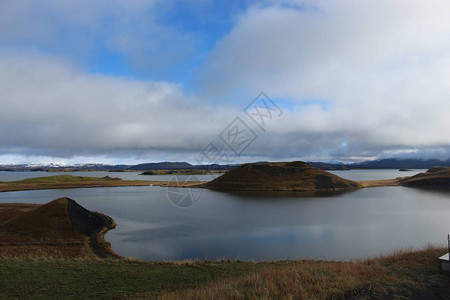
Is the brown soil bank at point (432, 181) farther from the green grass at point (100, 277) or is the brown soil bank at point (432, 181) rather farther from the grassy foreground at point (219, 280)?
the green grass at point (100, 277)

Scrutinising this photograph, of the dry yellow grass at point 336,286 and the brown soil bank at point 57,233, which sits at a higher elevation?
the dry yellow grass at point 336,286

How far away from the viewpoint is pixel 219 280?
42.9ft

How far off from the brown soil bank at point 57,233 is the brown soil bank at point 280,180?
6106cm


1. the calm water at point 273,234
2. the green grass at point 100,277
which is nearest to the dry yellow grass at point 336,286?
the green grass at point 100,277

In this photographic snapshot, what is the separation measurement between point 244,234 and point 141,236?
32.8 ft

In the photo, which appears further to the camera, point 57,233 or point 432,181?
point 432,181

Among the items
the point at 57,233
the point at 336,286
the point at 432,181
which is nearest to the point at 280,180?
the point at 432,181

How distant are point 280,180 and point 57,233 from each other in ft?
241

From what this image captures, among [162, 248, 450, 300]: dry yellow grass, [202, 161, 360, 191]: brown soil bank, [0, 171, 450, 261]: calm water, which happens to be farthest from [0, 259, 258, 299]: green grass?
[202, 161, 360, 191]: brown soil bank

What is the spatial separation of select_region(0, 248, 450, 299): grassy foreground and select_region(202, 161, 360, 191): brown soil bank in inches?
2881

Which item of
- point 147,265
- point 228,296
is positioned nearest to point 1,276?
point 147,265

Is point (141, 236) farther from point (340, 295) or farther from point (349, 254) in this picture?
point (340, 295)

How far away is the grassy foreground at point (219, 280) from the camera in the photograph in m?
8.73

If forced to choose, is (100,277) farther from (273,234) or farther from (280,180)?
(280,180)
